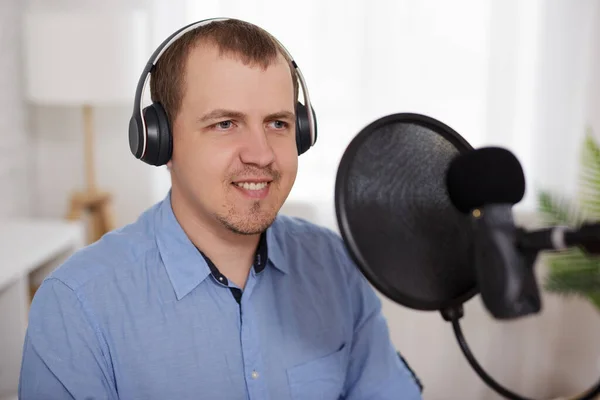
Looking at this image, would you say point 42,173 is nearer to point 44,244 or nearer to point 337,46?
point 44,244

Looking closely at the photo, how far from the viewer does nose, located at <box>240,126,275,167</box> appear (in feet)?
3.54

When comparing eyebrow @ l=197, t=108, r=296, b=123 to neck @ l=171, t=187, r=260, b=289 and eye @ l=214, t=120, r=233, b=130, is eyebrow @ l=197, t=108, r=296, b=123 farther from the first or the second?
neck @ l=171, t=187, r=260, b=289

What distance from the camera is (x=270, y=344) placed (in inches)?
45.5

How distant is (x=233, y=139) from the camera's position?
1.10 meters

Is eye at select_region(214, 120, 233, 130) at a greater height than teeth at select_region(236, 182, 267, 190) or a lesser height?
greater

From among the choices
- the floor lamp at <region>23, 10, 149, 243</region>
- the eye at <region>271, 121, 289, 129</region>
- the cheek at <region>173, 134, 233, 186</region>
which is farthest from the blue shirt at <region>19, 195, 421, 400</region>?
the floor lamp at <region>23, 10, 149, 243</region>

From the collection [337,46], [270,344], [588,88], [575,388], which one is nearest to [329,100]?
[337,46]

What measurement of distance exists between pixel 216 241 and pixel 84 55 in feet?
4.46

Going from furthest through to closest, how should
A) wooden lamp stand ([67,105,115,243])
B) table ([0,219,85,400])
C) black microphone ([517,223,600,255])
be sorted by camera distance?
wooden lamp stand ([67,105,115,243]) → table ([0,219,85,400]) → black microphone ([517,223,600,255])

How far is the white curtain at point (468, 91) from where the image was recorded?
2580 mm

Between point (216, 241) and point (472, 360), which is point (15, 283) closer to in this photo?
point (216, 241)

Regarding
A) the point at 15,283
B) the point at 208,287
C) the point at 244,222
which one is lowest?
the point at 15,283

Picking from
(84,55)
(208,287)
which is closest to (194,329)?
(208,287)

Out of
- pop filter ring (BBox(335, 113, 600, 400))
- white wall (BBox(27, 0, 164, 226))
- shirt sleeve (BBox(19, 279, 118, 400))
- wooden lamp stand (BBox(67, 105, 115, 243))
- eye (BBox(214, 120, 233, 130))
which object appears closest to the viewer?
pop filter ring (BBox(335, 113, 600, 400))
